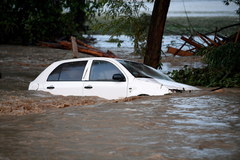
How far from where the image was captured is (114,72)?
385 inches

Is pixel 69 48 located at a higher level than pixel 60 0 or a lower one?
lower

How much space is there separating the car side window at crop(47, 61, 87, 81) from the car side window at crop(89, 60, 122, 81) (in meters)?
0.29

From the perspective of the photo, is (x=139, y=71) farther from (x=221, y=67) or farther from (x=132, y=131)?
(x=221, y=67)

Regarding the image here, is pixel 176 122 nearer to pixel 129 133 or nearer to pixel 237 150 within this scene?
pixel 129 133

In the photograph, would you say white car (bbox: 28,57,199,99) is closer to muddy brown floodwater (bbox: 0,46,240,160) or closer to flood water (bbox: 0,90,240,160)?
muddy brown floodwater (bbox: 0,46,240,160)

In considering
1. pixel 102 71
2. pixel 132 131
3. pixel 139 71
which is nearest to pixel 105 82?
pixel 102 71

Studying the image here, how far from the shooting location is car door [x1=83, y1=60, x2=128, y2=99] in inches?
377

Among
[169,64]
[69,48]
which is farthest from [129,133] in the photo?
[69,48]

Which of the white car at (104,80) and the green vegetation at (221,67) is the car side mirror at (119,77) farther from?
the green vegetation at (221,67)

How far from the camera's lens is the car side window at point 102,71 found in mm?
9797

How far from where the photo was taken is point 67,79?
10.3 m

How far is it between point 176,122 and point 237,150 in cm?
202

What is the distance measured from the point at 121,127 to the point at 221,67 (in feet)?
27.4

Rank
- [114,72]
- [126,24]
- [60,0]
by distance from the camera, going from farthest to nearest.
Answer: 1. [60,0]
2. [126,24]
3. [114,72]
